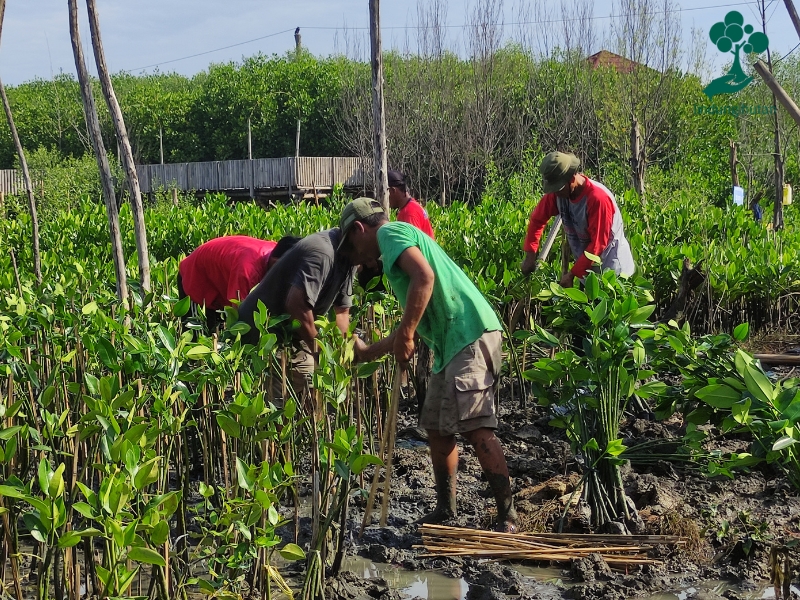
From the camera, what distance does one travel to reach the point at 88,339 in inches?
116

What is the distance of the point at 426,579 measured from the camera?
3.40 m

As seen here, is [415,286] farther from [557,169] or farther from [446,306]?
[557,169]

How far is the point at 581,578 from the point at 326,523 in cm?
107

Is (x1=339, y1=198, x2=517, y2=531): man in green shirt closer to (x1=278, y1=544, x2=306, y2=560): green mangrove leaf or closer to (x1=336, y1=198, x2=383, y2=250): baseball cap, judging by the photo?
(x1=336, y1=198, x2=383, y2=250): baseball cap

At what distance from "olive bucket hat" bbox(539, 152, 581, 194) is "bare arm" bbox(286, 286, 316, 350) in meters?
1.73

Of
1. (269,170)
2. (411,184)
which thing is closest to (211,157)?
(269,170)

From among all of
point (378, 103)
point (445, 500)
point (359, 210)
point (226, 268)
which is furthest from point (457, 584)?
point (378, 103)

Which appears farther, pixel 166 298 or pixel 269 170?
pixel 269 170

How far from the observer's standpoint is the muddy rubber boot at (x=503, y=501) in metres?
3.63

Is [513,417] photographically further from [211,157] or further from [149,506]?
[211,157]

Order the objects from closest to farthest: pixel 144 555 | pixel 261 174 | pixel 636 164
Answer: pixel 144 555, pixel 636 164, pixel 261 174

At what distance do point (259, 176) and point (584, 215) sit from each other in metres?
26.5

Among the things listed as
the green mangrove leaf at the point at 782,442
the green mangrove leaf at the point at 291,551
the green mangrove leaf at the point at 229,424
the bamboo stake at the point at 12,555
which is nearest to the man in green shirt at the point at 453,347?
the green mangrove leaf at the point at 229,424

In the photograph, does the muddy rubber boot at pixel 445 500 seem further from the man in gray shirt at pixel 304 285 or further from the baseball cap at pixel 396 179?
the baseball cap at pixel 396 179
